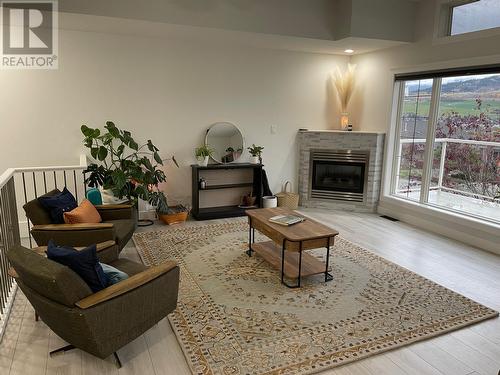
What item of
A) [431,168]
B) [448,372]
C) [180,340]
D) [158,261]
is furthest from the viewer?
[431,168]

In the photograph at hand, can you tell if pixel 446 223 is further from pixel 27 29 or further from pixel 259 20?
pixel 27 29

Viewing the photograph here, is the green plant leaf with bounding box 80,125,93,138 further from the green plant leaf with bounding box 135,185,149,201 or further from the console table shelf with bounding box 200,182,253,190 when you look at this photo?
the console table shelf with bounding box 200,182,253,190

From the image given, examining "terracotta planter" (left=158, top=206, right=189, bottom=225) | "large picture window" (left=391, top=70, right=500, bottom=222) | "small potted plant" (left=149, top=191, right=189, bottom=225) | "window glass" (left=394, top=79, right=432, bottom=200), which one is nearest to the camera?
"large picture window" (left=391, top=70, right=500, bottom=222)

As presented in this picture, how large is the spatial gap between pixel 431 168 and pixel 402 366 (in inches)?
139

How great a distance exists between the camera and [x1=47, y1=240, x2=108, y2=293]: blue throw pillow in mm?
2064

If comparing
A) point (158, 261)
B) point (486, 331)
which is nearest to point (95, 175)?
point (158, 261)

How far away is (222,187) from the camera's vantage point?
225 inches

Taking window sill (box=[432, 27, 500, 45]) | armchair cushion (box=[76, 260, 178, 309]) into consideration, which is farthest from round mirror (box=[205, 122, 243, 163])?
armchair cushion (box=[76, 260, 178, 309])

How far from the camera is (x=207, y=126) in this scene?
5.55 m

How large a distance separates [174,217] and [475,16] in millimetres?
4549

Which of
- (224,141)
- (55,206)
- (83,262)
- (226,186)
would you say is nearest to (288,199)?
(226,186)

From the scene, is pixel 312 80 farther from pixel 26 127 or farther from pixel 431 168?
pixel 26 127

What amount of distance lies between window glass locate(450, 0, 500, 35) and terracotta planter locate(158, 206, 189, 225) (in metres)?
4.27

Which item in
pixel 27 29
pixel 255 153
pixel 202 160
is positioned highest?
pixel 27 29
